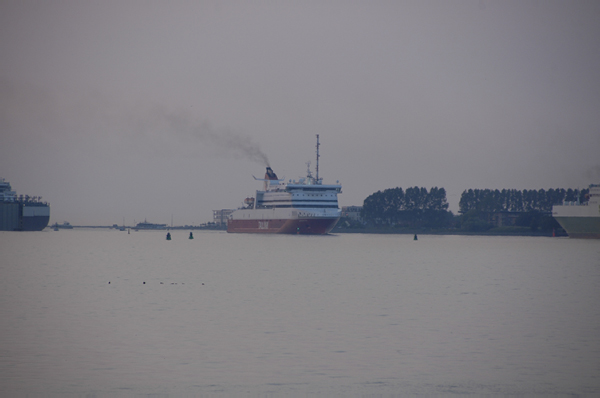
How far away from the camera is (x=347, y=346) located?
16328 millimetres

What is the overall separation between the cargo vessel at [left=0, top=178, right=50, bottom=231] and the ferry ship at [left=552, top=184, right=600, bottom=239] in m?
113

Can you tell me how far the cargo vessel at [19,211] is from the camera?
15650 cm

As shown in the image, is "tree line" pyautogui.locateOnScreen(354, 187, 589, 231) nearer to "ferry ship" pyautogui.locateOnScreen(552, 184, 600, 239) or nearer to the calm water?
"ferry ship" pyautogui.locateOnScreen(552, 184, 600, 239)

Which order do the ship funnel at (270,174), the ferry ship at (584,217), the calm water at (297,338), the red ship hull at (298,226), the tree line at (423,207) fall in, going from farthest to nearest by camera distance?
the tree line at (423,207) → the ship funnel at (270,174) → the red ship hull at (298,226) → the ferry ship at (584,217) → the calm water at (297,338)

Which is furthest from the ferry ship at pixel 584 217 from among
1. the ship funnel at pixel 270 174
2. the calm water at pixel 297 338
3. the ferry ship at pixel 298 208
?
the calm water at pixel 297 338

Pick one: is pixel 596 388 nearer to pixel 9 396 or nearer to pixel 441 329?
pixel 441 329

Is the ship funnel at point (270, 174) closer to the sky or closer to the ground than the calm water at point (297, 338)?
closer to the sky

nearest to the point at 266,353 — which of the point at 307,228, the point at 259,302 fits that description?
the point at 259,302

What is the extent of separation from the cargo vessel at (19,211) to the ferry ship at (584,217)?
112767 millimetres

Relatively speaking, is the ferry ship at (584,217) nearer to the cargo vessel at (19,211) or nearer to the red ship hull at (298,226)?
the red ship hull at (298,226)

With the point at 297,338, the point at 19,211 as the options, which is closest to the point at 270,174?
the point at 19,211

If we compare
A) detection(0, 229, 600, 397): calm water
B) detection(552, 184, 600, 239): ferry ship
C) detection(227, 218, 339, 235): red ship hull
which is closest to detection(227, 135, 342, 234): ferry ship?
detection(227, 218, 339, 235): red ship hull

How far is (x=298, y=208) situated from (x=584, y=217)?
4998 centimetres

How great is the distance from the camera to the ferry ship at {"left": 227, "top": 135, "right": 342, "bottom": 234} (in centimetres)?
12912
